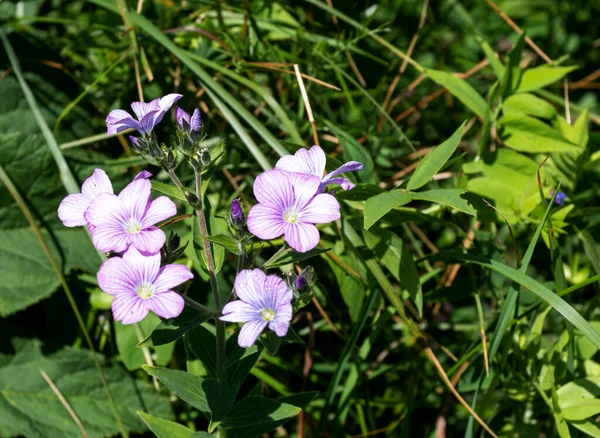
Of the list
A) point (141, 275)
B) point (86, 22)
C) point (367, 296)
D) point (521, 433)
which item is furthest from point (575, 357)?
point (86, 22)

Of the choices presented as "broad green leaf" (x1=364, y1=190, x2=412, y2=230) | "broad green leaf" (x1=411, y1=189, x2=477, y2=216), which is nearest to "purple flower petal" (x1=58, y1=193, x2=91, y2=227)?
"broad green leaf" (x1=364, y1=190, x2=412, y2=230)

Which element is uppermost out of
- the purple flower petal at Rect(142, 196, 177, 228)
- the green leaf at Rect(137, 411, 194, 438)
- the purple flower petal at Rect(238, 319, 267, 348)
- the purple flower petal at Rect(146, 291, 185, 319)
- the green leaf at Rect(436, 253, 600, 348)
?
the purple flower petal at Rect(142, 196, 177, 228)

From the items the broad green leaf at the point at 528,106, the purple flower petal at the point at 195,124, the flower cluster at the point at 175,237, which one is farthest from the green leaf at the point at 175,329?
the broad green leaf at the point at 528,106

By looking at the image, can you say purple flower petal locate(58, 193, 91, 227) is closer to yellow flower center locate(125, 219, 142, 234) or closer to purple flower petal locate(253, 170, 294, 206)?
yellow flower center locate(125, 219, 142, 234)

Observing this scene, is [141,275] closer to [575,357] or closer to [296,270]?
[296,270]

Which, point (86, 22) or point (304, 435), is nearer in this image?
point (304, 435)
